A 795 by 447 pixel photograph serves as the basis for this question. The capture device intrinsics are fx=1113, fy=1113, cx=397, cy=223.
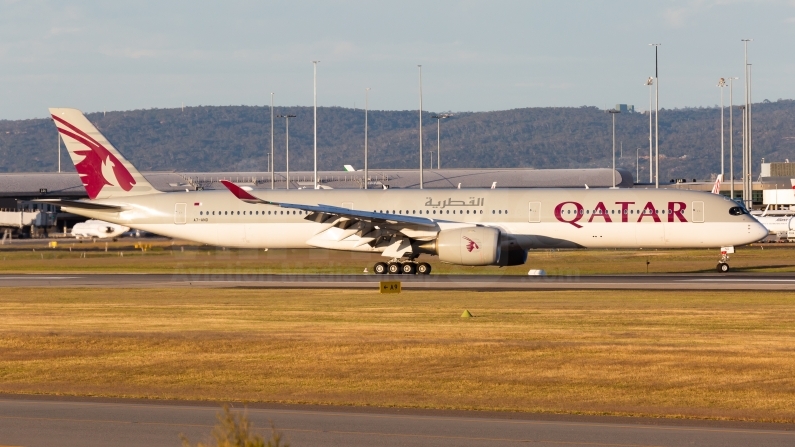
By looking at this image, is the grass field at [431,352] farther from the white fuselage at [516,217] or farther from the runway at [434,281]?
the white fuselage at [516,217]

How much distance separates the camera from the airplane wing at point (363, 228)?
44.5m

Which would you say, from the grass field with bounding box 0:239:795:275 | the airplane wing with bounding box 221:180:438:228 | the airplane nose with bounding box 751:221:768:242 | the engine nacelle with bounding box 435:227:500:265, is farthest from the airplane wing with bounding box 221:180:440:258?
the airplane nose with bounding box 751:221:768:242

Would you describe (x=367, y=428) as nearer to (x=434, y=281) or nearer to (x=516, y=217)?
(x=434, y=281)

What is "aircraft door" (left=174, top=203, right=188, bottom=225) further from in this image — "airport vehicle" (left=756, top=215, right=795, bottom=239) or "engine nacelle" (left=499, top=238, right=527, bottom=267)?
"airport vehicle" (left=756, top=215, right=795, bottom=239)

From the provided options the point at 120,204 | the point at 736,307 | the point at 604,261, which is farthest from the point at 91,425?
the point at 604,261

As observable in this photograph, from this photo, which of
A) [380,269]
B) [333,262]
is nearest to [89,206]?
[333,262]

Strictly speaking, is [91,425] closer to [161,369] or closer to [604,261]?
[161,369]

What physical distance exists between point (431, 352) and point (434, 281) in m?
20.7

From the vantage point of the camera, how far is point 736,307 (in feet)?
98.9

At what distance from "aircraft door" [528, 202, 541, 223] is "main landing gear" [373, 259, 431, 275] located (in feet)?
15.6

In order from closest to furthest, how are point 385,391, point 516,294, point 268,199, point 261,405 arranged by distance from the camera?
point 261,405
point 385,391
point 516,294
point 268,199

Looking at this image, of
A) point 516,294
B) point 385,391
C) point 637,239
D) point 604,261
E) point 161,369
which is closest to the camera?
point 385,391

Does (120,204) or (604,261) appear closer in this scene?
(120,204)

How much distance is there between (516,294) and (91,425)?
2216cm
